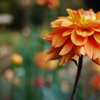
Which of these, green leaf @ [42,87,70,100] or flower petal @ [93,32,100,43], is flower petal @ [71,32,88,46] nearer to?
flower petal @ [93,32,100,43]

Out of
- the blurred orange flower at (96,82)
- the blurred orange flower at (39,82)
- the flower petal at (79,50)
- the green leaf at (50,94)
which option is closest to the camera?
the flower petal at (79,50)

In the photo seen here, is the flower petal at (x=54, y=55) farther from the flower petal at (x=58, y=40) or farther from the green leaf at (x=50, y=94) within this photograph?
the green leaf at (x=50, y=94)

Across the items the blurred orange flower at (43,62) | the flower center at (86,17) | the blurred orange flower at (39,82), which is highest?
the flower center at (86,17)

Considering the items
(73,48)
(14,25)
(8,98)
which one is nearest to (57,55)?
(73,48)

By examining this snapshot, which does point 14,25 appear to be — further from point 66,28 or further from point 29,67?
point 66,28

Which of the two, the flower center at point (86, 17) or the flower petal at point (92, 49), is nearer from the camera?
the flower petal at point (92, 49)

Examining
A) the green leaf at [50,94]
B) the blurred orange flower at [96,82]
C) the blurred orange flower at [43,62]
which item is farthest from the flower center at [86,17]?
the blurred orange flower at [43,62]

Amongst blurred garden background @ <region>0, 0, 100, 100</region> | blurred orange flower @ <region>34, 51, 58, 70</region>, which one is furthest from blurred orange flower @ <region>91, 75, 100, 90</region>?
blurred orange flower @ <region>34, 51, 58, 70</region>

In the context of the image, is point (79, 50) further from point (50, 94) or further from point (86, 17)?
point (50, 94)
